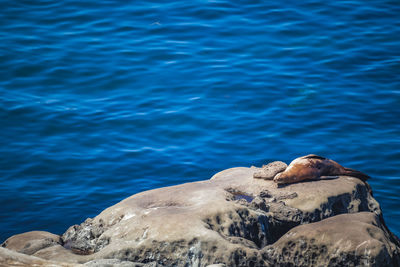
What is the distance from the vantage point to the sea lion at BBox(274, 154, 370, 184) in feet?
27.1

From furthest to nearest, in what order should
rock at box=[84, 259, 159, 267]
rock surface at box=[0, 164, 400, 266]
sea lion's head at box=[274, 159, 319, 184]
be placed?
1. sea lion's head at box=[274, 159, 319, 184]
2. rock surface at box=[0, 164, 400, 266]
3. rock at box=[84, 259, 159, 267]

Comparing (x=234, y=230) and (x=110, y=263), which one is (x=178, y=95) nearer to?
(x=234, y=230)

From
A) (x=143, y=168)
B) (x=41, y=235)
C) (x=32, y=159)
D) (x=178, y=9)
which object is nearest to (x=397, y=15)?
(x=178, y=9)

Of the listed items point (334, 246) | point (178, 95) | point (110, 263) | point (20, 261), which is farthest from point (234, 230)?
point (178, 95)

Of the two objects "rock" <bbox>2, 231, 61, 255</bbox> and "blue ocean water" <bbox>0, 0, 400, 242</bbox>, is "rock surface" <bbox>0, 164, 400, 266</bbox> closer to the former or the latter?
"rock" <bbox>2, 231, 61, 255</bbox>

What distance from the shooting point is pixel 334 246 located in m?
6.66

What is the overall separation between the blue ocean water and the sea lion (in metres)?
2.01

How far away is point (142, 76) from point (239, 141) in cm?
382

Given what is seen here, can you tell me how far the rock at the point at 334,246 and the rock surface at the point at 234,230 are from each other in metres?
0.01

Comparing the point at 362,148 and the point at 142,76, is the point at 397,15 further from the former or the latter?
the point at 142,76

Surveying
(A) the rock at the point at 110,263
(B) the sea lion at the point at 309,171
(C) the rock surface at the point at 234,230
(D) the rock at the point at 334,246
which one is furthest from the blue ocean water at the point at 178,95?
(A) the rock at the point at 110,263

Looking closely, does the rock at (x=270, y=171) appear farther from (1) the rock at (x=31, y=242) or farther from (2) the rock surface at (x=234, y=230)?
(1) the rock at (x=31, y=242)

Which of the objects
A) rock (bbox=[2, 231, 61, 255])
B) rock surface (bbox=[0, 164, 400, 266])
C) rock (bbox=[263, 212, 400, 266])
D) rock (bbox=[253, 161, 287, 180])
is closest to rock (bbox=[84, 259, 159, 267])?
rock surface (bbox=[0, 164, 400, 266])

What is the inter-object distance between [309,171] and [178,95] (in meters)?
6.26
